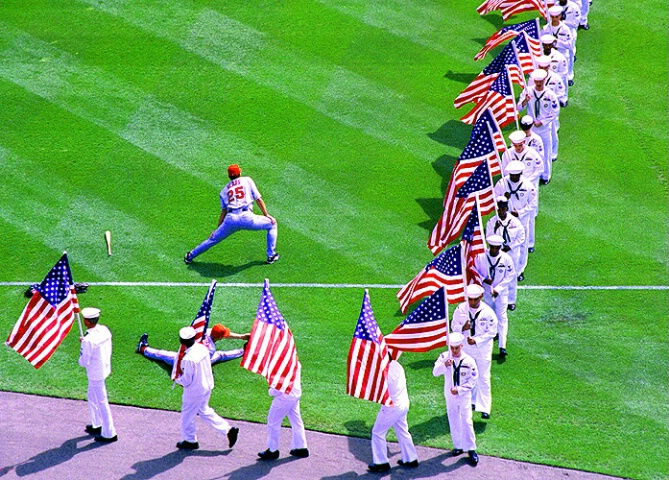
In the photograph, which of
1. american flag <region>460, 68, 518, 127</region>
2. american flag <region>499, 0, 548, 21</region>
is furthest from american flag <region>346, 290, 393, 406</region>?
american flag <region>499, 0, 548, 21</region>

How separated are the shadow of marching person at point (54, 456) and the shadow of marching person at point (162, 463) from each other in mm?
739

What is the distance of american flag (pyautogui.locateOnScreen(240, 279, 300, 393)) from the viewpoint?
13492 millimetres

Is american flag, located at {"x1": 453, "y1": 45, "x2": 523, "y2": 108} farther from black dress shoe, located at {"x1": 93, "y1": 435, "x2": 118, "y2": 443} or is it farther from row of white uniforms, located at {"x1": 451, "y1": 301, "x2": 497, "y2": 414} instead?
black dress shoe, located at {"x1": 93, "y1": 435, "x2": 118, "y2": 443}

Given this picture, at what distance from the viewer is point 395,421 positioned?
45.0 ft

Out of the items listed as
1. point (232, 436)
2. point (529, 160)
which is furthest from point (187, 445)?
point (529, 160)

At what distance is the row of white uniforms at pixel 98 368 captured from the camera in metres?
14.0

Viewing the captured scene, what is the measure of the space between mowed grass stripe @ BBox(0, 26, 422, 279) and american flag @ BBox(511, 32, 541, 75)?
3.79 m

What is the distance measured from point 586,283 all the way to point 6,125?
11.0 meters

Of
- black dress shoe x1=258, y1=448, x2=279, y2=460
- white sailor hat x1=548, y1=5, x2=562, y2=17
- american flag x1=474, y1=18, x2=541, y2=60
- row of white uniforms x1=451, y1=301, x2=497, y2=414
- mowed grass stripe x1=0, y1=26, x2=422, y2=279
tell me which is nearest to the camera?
black dress shoe x1=258, y1=448, x2=279, y2=460

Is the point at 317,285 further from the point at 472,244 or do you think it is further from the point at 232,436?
the point at 232,436

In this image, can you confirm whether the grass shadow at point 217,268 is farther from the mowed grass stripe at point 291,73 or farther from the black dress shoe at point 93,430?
the mowed grass stripe at point 291,73

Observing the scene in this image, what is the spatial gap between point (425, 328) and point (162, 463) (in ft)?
11.7

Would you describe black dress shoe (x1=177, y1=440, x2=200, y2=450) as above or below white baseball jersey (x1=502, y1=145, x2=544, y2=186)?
below

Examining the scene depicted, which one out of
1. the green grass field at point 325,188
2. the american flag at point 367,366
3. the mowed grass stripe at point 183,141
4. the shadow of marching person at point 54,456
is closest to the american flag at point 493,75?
the green grass field at point 325,188
